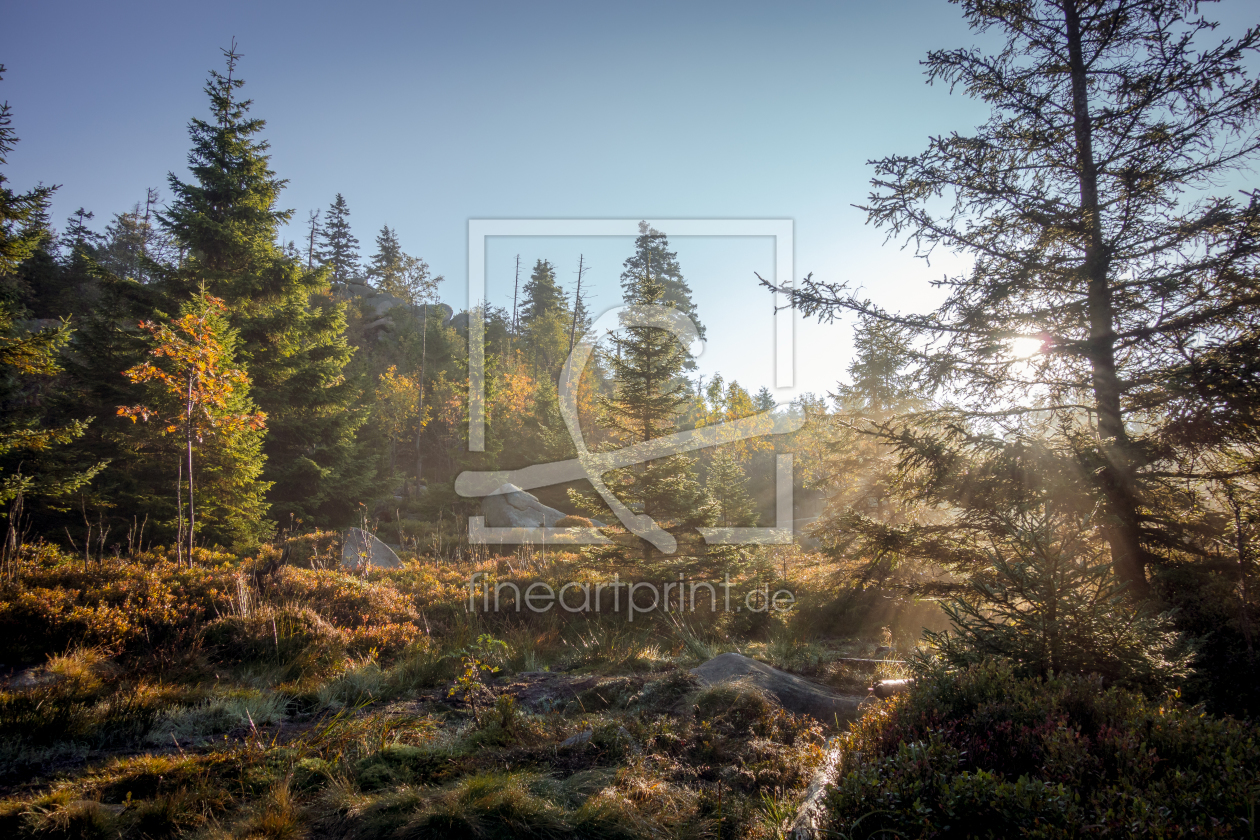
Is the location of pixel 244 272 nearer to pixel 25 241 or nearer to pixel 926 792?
pixel 25 241

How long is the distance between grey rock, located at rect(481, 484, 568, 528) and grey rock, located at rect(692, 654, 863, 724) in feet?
46.7

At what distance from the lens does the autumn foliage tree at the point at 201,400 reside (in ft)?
26.8

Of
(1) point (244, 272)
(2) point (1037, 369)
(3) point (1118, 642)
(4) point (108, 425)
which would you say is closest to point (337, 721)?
(3) point (1118, 642)

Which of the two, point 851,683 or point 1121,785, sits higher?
point 1121,785

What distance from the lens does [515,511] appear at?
2048cm

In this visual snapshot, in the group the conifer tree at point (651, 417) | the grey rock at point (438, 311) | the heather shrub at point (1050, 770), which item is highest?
the grey rock at point (438, 311)

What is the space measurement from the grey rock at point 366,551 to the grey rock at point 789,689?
8.94 m

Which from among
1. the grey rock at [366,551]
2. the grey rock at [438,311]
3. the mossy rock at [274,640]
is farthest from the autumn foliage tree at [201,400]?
the grey rock at [438,311]

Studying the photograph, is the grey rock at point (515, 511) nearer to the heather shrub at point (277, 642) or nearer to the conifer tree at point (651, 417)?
the conifer tree at point (651, 417)

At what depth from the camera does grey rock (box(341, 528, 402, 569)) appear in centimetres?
1205

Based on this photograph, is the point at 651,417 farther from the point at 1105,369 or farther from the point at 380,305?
the point at 380,305

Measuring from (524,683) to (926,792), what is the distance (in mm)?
4546

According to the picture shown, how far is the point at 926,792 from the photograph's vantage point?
254 cm

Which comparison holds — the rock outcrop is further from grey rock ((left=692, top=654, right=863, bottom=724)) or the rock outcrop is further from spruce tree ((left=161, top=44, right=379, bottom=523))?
grey rock ((left=692, top=654, right=863, bottom=724))
